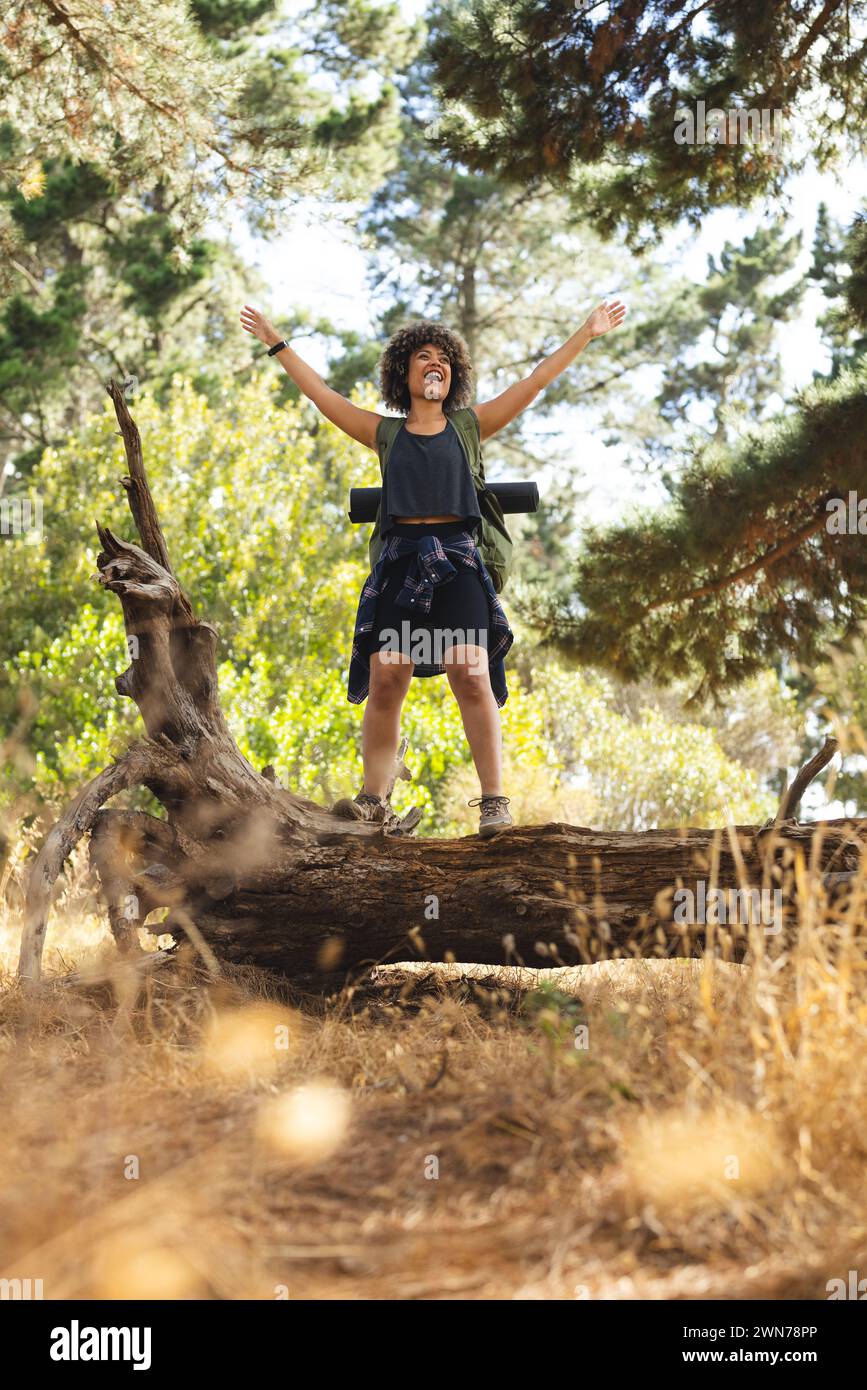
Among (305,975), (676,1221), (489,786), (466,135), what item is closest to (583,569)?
(466,135)

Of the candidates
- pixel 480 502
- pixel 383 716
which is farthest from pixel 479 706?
pixel 480 502

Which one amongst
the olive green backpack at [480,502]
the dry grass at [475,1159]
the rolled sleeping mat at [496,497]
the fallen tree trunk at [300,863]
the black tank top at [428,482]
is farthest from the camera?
the rolled sleeping mat at [496,497]

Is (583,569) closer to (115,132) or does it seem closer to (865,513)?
(865,513)

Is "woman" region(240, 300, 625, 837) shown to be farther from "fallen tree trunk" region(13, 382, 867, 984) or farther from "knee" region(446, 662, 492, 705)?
"fallen tree trunk" region(13, 382, 867, 984)

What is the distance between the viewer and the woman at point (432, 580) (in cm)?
400

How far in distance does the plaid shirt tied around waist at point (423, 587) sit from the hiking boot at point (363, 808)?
364 millimetres

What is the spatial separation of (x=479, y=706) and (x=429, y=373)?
1216 mm

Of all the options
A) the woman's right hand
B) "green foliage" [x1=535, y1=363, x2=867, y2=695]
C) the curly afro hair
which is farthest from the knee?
"green foliage" [x1=535, y1=363, x2=867, y2=695]

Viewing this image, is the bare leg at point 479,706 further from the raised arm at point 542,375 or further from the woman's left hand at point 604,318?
the woman's left hand at point 604,318

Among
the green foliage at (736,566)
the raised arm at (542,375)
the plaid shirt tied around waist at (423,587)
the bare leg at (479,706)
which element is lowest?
the bare leg at (479,706)

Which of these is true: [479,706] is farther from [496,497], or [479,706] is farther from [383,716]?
[496,497]

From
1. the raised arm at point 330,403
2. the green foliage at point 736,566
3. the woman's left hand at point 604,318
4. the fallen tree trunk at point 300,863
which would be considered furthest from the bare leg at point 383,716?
the green foliage at point 736,566

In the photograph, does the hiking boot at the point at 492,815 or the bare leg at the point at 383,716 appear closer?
the hiking boot at the point at 492,815
